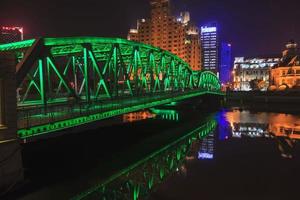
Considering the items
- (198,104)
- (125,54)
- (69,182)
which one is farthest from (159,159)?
(198,104)

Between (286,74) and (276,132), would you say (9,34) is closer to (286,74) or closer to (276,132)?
(276,132)

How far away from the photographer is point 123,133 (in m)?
41.4

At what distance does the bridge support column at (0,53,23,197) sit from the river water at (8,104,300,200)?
4.09ft

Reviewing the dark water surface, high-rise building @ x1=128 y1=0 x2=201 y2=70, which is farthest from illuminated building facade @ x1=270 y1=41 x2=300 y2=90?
the dark water surface

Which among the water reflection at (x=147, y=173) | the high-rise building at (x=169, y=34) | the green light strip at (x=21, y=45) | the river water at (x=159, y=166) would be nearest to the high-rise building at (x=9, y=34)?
the river water at (x=159, y=166)

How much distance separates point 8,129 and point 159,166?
1452 cm

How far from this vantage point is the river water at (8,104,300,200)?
20.8 metres

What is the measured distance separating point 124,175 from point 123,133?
17.1 m

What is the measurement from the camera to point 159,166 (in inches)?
1096

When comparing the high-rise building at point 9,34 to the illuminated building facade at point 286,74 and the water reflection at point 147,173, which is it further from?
the illuminated building facade at point 286,74

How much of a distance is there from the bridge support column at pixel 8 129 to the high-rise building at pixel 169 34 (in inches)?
6515

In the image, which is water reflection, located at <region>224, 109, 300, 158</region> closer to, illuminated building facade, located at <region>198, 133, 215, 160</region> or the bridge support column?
illuminated building facade, located at <region>198, 133, 215, 160</region>

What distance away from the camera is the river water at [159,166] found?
20766 mm

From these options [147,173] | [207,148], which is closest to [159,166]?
[147,173]
